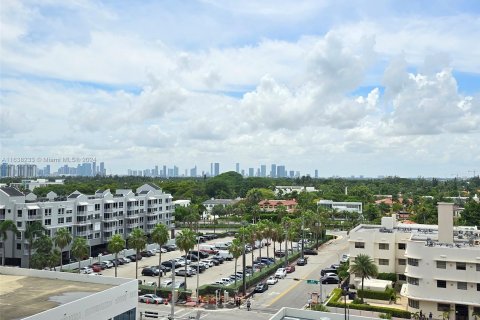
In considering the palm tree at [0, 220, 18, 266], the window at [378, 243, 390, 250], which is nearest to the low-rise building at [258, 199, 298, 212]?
the window at [378, 243, 390, 250]

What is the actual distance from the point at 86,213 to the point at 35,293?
47712 mm

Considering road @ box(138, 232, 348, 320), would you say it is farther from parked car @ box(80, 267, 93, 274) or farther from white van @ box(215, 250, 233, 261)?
parked car @ box(80, 267, 93, 274)

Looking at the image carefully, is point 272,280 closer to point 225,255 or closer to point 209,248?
point 225,255

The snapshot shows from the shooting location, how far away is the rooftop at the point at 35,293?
1305 inches

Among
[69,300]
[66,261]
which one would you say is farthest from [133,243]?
[69,300]

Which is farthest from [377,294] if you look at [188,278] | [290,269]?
[188,278]

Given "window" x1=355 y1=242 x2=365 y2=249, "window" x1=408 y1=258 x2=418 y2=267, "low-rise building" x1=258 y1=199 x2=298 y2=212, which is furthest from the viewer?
"low-rise building" x1=258 y1=199 x2=298 y2=212

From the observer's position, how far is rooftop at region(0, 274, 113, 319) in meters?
33.2

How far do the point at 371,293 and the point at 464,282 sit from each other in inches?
412

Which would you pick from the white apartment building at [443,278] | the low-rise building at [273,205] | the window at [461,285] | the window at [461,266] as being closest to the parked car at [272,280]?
the white apartment building at [443,278]

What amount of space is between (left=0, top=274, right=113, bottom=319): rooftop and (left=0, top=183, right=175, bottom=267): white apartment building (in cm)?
3120

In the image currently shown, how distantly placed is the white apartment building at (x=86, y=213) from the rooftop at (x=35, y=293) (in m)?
31.2

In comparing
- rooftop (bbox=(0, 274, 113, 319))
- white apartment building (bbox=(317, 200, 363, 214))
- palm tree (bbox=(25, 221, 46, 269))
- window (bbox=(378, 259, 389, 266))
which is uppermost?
palm tree (bbox=(25, 221, 46, 269))

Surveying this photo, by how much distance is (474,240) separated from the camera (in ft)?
190
